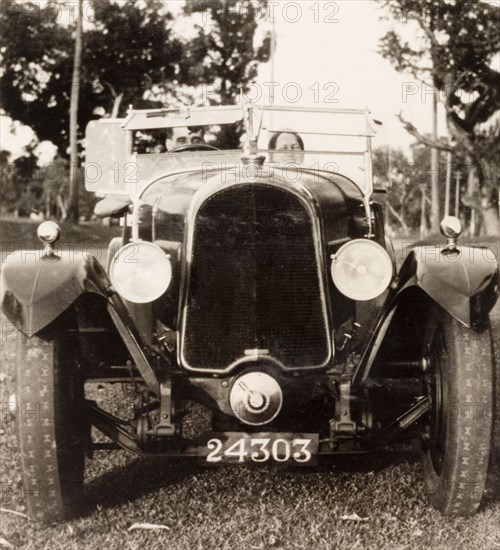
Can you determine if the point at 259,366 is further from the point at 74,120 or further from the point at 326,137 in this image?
the point at 74,120

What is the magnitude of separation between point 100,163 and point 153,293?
6.27 feet

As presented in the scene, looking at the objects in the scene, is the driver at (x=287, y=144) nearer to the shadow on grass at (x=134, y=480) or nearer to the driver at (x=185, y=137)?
the driver at (x=185, y=137)

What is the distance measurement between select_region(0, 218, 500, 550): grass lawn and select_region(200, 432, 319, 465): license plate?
0.35 m

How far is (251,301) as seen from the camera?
298 centimetres

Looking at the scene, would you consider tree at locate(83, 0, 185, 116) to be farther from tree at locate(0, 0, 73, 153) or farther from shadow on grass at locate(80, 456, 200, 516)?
shadow on grass at locate(80, 456, 200, 516)

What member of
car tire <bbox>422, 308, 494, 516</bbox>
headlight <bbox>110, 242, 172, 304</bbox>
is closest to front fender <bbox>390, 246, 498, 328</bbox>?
car tire <bbox>422, 308, 494, 516</bbox>

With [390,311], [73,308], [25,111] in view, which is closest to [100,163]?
[73,308]

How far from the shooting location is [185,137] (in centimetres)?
490

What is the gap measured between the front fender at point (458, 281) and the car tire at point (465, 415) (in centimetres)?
12

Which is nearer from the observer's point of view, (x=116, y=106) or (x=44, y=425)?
(x=44, y=425)

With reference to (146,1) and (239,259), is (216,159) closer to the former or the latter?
(239,259)

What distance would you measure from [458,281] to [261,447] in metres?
1.13

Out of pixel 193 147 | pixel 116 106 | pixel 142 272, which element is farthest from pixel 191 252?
pixel 116 106

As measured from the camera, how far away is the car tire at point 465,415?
301cm
